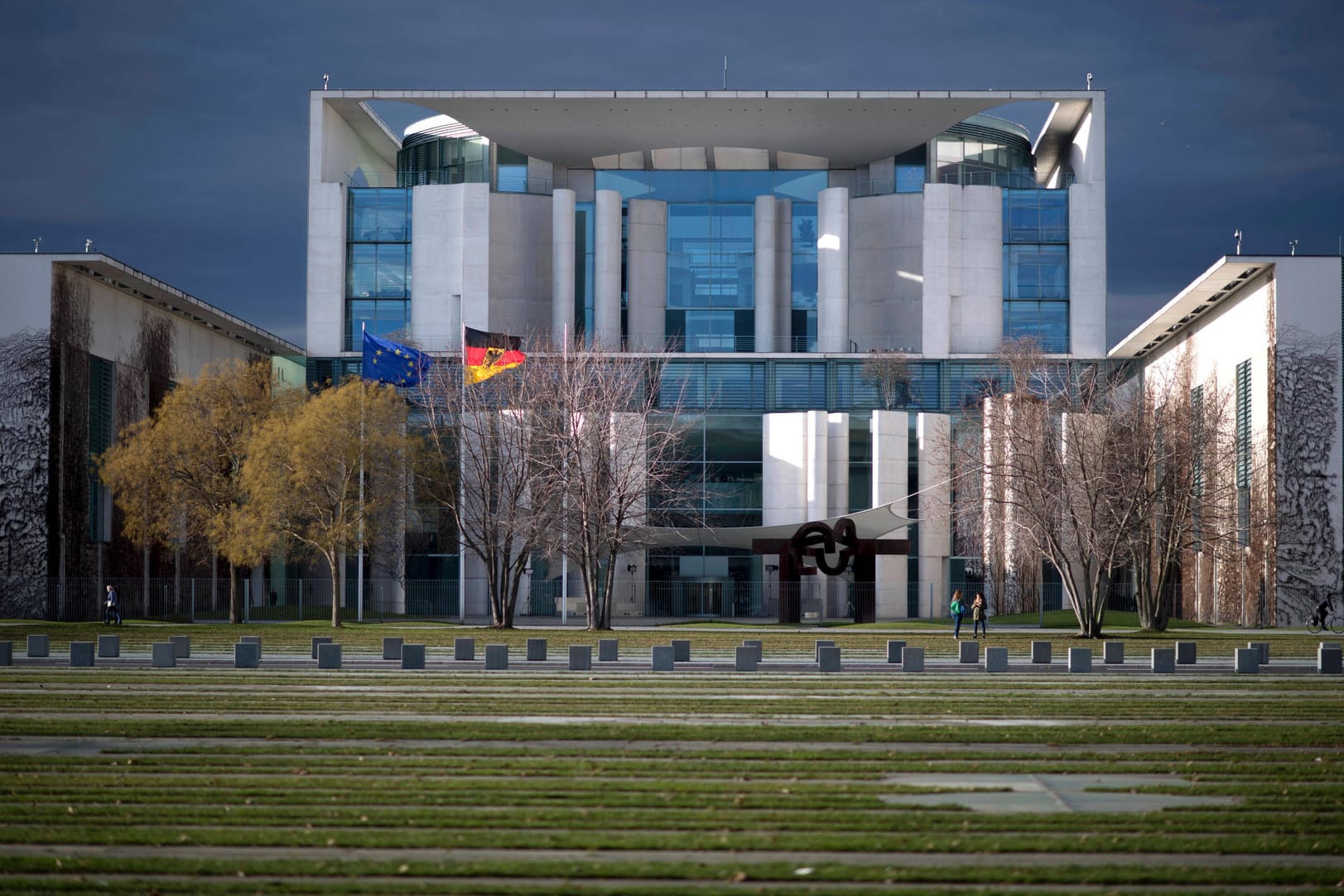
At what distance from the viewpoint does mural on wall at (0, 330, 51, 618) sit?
54906mm

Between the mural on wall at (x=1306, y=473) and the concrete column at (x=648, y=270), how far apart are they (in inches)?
1305

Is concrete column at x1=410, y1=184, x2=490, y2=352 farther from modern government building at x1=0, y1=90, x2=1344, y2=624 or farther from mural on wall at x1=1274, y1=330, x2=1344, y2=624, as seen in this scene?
mural on wall at x1=1274, y1=330, x2=1344, y2=624

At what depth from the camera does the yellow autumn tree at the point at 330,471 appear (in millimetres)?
55781

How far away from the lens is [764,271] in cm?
7638

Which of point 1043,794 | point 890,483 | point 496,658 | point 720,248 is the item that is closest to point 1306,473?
point 890,483

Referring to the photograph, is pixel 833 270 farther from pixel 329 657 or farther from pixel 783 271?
pixel 329 657

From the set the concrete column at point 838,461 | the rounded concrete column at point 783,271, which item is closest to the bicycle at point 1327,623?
the concrete column at point 838,461

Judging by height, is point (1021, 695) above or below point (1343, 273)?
below

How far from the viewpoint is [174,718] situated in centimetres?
2134

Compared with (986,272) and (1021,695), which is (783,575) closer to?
(986,272)

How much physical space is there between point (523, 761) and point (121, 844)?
558cm

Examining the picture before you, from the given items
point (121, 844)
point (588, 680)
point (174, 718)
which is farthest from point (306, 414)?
point (121, 844)

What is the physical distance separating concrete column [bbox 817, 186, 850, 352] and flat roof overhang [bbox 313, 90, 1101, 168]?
12.1ft

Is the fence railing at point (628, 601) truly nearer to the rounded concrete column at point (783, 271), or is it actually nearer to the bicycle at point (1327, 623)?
the bicycle at point (1327, 623)
